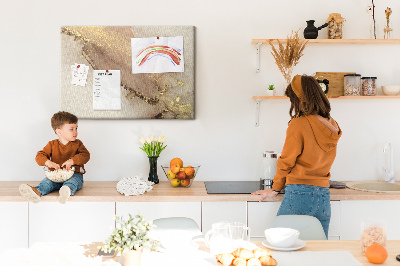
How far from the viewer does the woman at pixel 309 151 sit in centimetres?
238

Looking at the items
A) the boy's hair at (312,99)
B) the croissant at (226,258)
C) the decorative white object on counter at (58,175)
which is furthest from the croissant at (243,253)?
the decorative white object on counter at (58,175)

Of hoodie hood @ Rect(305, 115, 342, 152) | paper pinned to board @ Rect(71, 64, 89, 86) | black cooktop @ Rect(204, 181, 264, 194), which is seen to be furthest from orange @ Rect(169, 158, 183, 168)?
hoodie hood @ Rect(305, 115, 342, 152)

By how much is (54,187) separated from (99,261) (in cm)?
143

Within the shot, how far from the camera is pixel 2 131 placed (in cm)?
321

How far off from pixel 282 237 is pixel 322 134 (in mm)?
906

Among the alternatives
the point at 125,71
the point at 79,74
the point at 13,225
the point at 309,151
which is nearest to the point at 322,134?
the point at 309,151

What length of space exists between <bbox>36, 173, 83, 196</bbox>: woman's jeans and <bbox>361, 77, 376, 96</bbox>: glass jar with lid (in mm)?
2073

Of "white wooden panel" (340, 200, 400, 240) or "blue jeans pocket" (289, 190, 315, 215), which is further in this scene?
"white wooden panel" (340, 200, 400, 240)

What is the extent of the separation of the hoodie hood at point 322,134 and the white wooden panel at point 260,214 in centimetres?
51

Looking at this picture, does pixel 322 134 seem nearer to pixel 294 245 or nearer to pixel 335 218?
pixel 335 218

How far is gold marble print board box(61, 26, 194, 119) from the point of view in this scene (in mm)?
3172

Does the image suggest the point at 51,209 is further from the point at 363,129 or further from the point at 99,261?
the point at 363,129

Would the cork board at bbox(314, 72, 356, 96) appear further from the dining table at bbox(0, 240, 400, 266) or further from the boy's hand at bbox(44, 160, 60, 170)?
the boy's hand at bbox(44, 160, 60, 170)

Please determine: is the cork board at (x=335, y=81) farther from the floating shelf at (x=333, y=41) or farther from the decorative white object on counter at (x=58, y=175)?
the decorative white object on counter at (x=58, y=175)
